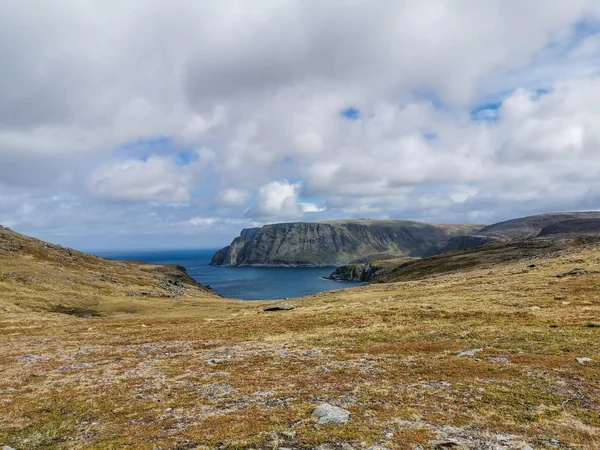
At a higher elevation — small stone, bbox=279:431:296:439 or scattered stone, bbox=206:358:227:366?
small stone, bbox=279:431:296:439

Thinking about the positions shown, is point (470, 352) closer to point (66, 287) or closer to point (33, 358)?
point (33, 358)

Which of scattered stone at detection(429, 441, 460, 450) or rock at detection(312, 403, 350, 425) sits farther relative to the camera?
rock at detection(312, 403, 350, 425)

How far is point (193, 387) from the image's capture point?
20.1 meters

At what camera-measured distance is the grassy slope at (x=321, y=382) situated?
13.1 metres

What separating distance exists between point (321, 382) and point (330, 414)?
16.7 ft

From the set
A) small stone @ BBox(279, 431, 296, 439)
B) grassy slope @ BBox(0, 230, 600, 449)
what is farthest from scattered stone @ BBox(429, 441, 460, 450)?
small stone @ BBox(279, 431, 296, 439)

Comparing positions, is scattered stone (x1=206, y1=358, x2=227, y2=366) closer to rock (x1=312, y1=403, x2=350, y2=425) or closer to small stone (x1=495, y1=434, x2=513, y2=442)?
rock (x1=312, y1=403, x2=350, y2=425)

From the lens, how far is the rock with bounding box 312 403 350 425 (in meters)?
13.9

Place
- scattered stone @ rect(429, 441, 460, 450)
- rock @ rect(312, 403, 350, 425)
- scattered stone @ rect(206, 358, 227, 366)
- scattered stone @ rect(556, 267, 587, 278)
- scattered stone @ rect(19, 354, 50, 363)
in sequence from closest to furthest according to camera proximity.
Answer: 1. scattered stone @ rect(429, 441, 460, 450)
2. rock @ rect(312, 403, 350, 425)
3. scattered stone @ rect(206, 358, 227, 366)
4. scattered stone @ rect(19, 354, 50, 363)
5. scattered stone @ rect(556, 267, 587, 278)

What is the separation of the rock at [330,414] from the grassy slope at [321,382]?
21.7 inches

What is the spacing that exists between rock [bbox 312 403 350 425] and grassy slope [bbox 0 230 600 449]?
1.81ft

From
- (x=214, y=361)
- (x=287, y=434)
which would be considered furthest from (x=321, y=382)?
(x=214, y=361)

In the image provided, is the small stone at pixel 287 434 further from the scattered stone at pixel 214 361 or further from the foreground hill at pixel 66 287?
the foreground hill at pixel 66 287

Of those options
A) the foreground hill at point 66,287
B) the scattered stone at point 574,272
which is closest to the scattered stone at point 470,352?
the scattered stone at point 574,272
